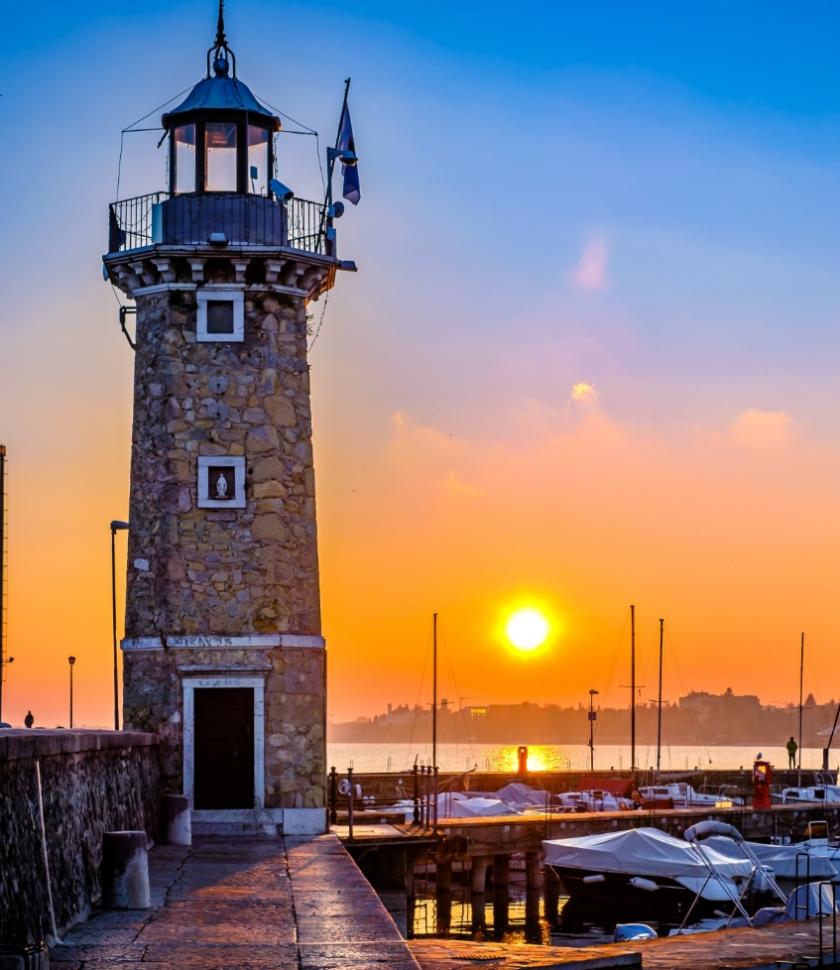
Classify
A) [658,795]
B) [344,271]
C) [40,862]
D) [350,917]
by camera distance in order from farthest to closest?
[658,795], [344,271], [350,917], [40,862]

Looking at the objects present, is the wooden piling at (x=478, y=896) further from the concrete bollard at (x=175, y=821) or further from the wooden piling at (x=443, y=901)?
the concrete bollard at (x=175, y=821)

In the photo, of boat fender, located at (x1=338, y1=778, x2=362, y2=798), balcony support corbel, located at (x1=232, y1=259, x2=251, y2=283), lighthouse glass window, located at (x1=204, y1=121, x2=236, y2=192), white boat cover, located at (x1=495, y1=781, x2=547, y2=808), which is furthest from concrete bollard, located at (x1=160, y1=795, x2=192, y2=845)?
white boat cover, located at (x1=495, y1=781, x2=547, y2=808)

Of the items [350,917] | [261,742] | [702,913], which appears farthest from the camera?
[702,913]

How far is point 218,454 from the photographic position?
26359 millimetres

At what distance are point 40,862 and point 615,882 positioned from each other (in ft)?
89.5

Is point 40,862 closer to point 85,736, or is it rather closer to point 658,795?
point 85,736

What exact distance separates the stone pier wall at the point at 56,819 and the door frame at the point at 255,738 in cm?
612

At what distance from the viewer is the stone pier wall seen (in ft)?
40.4

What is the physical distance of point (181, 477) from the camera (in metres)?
26.3

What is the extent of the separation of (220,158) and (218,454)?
5.20 metres

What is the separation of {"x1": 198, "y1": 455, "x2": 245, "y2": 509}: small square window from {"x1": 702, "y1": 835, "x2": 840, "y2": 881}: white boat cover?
18676mm

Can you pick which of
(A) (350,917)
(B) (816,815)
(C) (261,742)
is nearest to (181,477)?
(C) (261,742)

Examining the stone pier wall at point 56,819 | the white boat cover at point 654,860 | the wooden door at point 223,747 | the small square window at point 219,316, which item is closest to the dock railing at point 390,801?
the wooden door at point 223,747

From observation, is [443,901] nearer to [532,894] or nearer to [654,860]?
[532,894]
